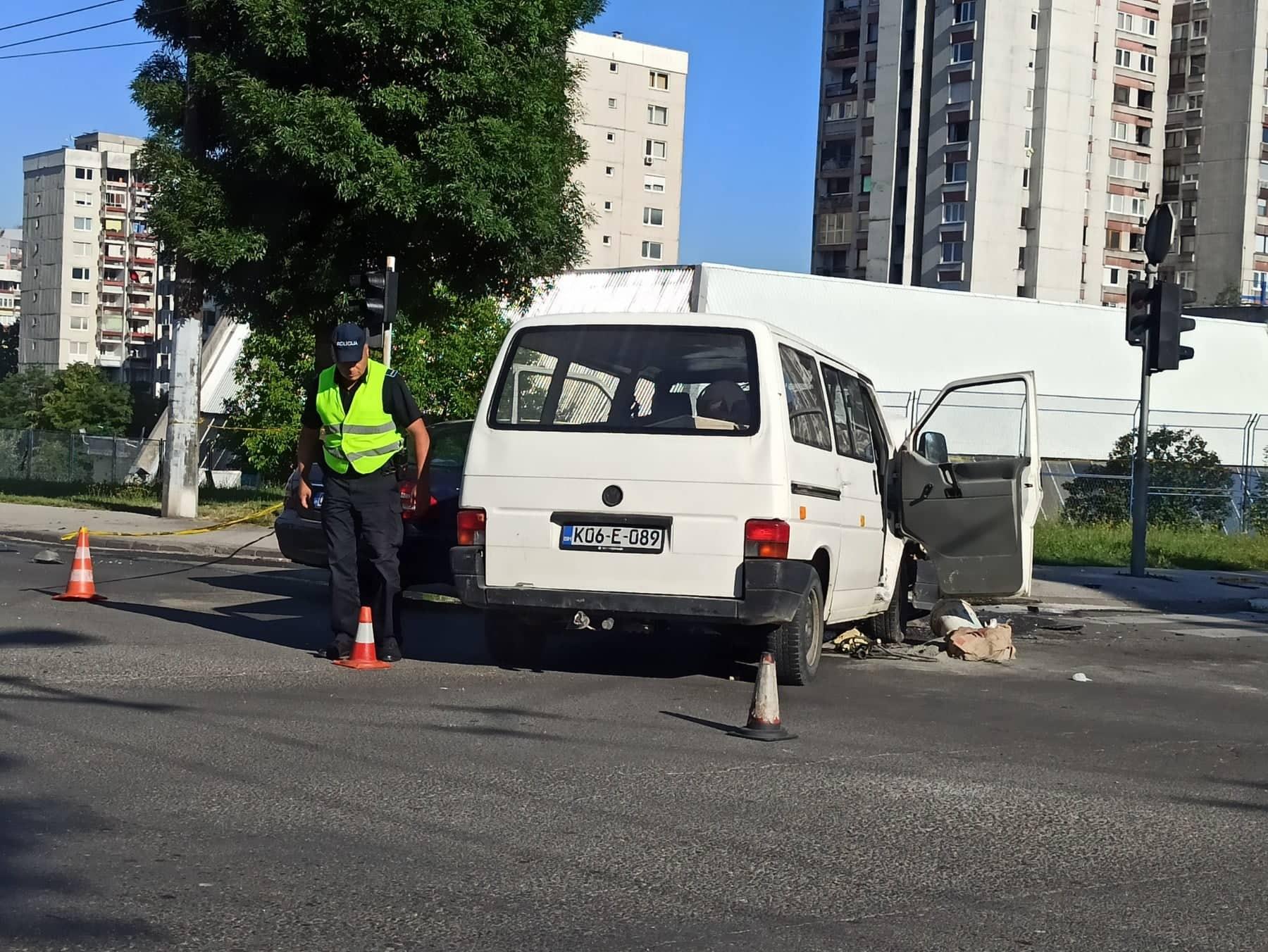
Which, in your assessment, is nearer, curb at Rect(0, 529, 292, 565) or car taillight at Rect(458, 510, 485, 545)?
car taillight at Rect(458, 510, 485, 545)

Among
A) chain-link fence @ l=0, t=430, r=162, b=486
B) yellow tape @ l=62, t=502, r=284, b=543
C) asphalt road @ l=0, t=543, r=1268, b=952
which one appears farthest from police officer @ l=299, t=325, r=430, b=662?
chain-link fence @ l=0, t=430, r=162, b=486

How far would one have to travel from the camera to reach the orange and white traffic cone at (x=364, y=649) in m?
8.98

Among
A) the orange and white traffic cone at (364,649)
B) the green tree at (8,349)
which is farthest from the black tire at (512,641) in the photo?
the green tree at (8,349)

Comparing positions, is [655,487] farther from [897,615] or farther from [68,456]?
[68,456]

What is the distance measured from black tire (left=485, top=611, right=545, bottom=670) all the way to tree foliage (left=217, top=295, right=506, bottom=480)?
16552 mm

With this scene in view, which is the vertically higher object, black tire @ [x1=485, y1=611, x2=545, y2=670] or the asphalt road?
black tire @ [x1=485, y1=611, x2=545, y2=670]

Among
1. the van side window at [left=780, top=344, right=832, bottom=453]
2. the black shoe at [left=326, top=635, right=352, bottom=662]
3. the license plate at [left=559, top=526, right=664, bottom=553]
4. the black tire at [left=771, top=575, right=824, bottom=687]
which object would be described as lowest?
the black shoe at [left=326, top=635, right=352, bottom=662]

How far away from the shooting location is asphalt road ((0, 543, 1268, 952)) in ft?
14.4

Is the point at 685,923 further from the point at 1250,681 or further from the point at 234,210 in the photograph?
the point at 234,210

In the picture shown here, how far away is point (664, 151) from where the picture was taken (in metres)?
110

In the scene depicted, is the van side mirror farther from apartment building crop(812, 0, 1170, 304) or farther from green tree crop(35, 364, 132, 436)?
green tree crop(35, 364, 132, 436)

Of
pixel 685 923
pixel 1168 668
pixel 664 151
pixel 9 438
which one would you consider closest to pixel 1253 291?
pixel 664 151

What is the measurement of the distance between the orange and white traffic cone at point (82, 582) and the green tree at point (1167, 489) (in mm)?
19618

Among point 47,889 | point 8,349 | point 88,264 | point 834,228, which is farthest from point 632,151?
point 47,889
